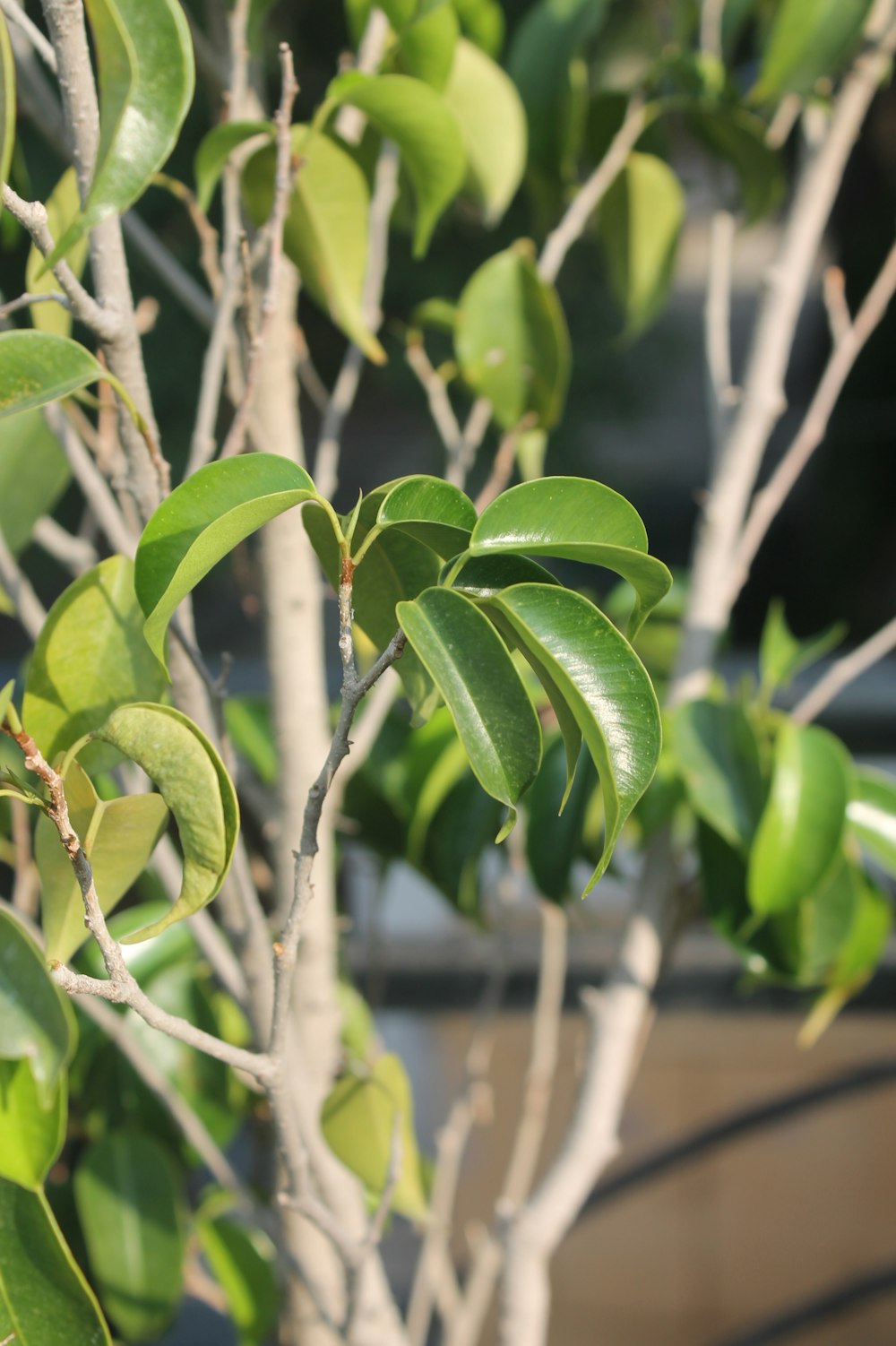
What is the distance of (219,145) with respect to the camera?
0.43m

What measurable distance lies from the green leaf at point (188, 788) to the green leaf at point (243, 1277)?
0.41m

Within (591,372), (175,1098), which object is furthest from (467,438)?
(591,372)

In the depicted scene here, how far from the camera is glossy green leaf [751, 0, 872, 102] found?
0.58 m

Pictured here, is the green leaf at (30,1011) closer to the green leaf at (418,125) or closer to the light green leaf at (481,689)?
the light green leaf at (481,689)

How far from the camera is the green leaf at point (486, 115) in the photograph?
1.92 feet

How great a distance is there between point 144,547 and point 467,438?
1.20 feet

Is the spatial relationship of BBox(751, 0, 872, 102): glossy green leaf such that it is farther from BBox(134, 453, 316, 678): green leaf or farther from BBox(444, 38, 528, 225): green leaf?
BBox(134, 453, 316, 678): green leaf

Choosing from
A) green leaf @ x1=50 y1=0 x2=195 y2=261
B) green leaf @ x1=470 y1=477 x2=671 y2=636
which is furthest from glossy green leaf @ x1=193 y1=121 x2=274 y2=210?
green leaf @ x1=470 y1=477 x2=671 y2=636

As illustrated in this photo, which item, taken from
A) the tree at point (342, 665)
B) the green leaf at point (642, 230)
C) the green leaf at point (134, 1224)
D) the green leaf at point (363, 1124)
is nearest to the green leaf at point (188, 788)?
the tree at point (342, 665)

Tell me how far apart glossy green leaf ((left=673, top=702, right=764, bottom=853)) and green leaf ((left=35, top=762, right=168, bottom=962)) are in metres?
0.29

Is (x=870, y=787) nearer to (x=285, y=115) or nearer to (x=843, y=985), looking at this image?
(x=843, y=985)

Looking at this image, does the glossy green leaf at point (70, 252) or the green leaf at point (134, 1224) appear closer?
the glossy green leaf at point (70, 252)

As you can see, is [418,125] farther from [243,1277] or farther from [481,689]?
[243,1277]

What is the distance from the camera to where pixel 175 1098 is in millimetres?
536
